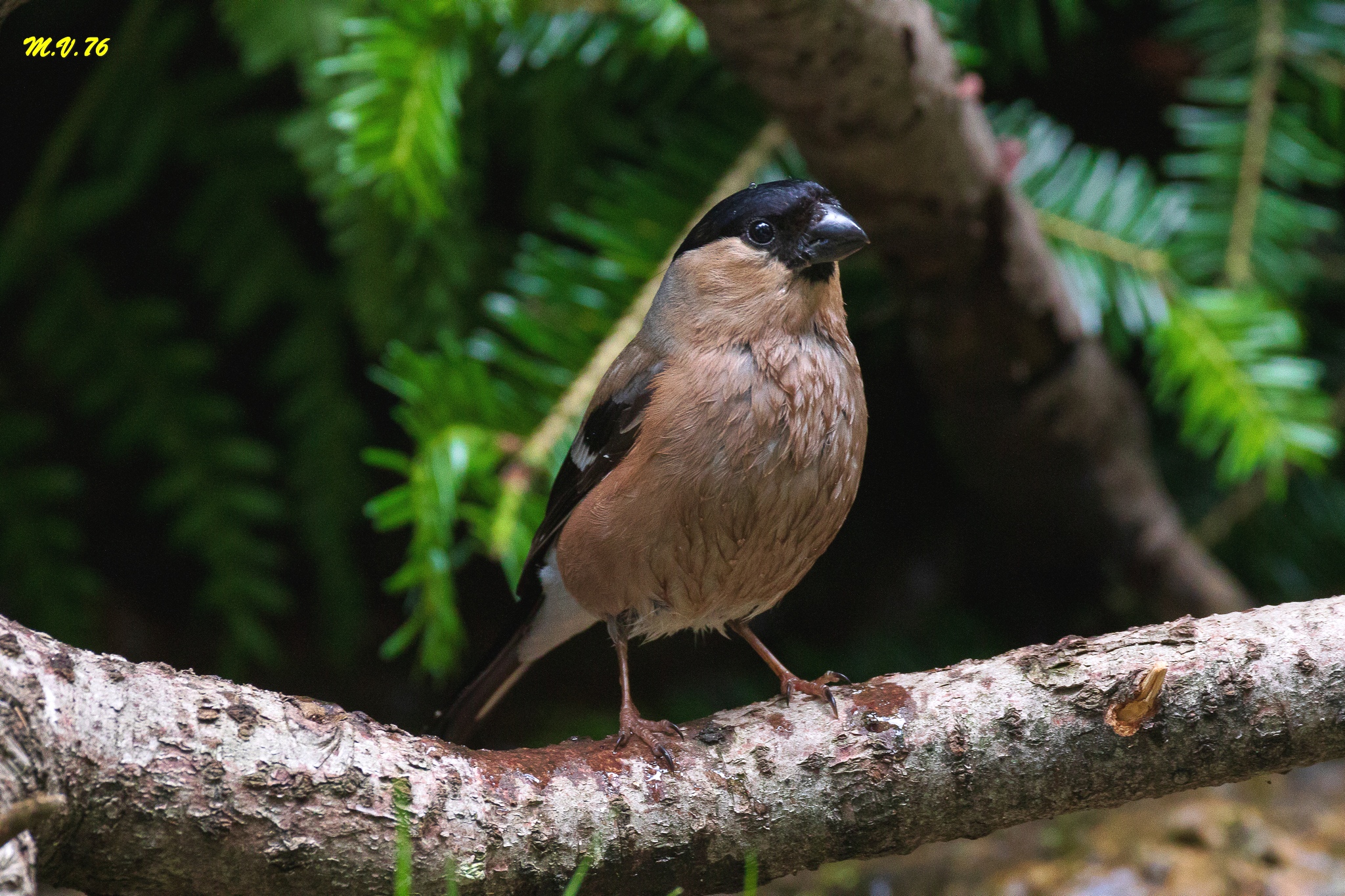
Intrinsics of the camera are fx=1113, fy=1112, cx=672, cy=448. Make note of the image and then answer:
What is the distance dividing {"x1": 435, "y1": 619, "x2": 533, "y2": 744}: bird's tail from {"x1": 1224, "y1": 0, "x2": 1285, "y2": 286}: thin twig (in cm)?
206

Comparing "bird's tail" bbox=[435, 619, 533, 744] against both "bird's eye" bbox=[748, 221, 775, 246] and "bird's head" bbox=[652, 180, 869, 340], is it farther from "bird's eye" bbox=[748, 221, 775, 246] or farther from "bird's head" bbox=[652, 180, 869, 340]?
"bird's eye" bbox=[748, 221, 775, 246]

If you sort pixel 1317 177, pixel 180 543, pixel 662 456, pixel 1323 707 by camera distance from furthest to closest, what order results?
1. pixel 180 543
2. pixel 1317 177
3. pixel 662 456
4. pixel 1323 707

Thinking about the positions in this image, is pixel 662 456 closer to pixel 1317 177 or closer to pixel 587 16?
pixel 587 16

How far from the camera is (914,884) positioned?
8.55ft

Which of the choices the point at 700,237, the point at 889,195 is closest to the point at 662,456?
the point at 700,237

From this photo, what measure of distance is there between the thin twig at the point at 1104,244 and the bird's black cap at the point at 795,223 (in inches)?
43.8

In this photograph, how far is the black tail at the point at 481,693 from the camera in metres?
2.44

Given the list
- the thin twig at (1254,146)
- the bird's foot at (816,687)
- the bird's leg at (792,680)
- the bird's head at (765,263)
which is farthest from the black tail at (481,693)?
the thin twig at (1254,146)

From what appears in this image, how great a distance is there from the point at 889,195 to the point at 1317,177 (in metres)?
1.19

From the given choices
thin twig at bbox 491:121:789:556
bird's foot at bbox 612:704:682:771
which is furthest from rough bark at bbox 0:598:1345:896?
thin twig at bbox 491:121:789:556

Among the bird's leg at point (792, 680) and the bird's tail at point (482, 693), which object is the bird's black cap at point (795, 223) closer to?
the bird's leg at point (792, 680)

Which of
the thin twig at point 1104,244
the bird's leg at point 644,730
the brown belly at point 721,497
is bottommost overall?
the bird's leg at point 644,730

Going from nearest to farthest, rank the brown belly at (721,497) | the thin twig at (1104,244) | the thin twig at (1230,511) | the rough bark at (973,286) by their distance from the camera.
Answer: the brown belly at (721,497) → the rough bark at (973,286) → the thin twig at (1104,244) → the thin twig at (1230,511)

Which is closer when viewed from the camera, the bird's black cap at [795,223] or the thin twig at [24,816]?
the thin twig at [24,816]
